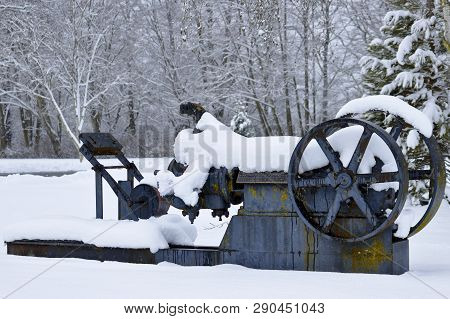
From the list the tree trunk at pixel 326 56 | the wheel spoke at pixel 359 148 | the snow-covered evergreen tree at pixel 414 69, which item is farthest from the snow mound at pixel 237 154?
the tree trunk at pixel 326 56

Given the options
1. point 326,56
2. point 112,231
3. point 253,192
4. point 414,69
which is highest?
point 326,56

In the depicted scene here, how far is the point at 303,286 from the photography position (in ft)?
15.4

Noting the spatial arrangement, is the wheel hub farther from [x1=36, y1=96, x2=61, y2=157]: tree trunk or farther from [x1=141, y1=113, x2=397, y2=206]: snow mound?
[x1=36, y1=96, x2=61, y2=157]: tree trunk

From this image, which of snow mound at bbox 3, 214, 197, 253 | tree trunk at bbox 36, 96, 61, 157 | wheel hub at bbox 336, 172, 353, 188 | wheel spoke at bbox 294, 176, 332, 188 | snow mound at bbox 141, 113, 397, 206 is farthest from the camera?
tree trunk at bbox 36, 96, 61, 157

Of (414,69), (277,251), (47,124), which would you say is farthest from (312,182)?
(47,124)

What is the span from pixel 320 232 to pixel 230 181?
1129mm

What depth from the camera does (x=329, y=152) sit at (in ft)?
17.8

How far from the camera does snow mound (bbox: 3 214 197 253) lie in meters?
6.33

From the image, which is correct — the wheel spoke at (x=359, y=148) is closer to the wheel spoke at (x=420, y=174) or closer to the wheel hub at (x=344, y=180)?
the wheel hub at (x=344, y=180)

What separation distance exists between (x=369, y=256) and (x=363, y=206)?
0.48 metres

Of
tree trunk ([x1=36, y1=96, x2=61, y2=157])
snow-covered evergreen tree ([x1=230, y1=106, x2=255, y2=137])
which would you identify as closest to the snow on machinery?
snow-covered evergreen tree ([x1=230, y1=106, x2=255, y2=137])

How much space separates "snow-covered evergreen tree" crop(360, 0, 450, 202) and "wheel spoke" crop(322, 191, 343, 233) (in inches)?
264

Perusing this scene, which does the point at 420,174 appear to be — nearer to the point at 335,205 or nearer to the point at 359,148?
the point at 359,148
